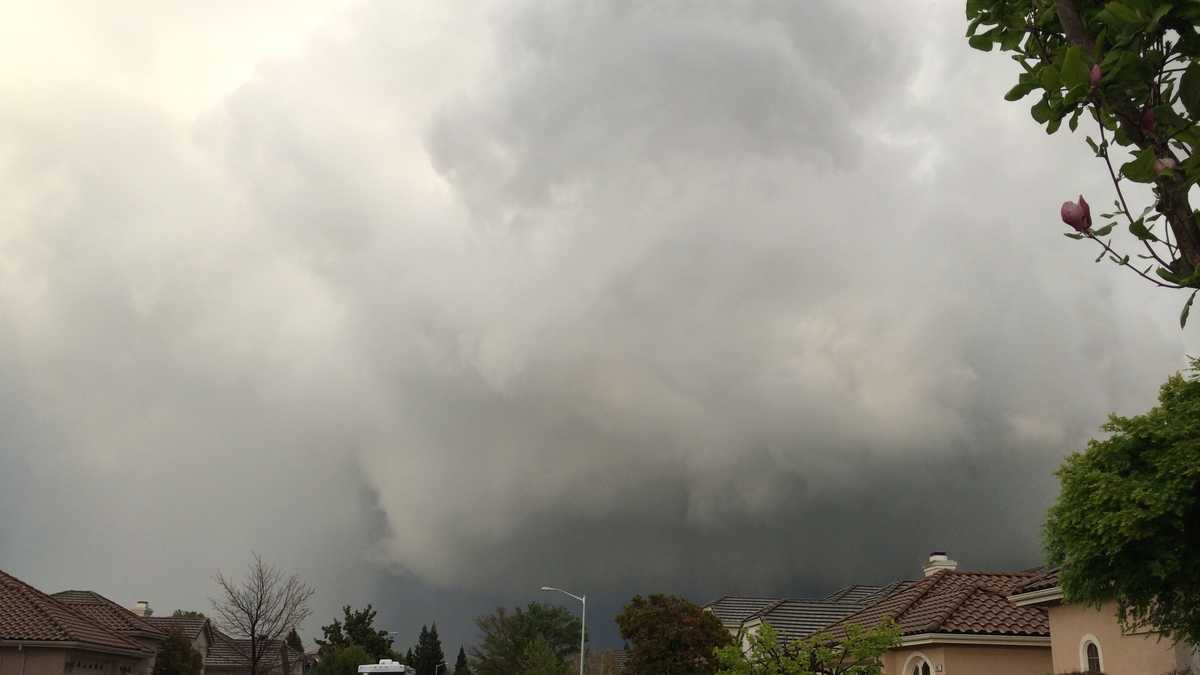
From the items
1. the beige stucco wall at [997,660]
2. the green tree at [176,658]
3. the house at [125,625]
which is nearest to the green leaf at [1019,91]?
the beige stucco wall at [997,660]

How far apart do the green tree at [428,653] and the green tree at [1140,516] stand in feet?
380

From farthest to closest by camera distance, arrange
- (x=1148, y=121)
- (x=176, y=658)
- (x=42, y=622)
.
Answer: (x=176, y=658) < (x=42, y=622) < (x=1148, y=121)

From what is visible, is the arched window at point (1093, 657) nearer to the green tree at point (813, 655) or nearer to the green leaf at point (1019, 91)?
the green tree at point (813, 655)

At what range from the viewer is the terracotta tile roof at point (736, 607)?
214 feet

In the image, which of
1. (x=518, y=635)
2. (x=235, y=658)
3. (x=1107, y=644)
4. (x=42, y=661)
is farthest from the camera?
(x=518, y=635)

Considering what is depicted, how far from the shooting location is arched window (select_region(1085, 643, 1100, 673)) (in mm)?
23694

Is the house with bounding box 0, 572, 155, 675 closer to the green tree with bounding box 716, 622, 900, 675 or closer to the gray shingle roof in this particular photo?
the gray shingle roof

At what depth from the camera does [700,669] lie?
40750 millimetres

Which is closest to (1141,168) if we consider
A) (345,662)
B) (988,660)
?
(988,660)

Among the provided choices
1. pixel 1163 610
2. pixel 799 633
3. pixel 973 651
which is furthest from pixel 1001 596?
pixel 1163 610

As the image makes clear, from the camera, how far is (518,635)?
359ft

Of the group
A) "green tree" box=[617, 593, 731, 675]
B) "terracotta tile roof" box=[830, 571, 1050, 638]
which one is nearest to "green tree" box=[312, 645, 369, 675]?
"green tree" box=[617, 593, 731, 675]

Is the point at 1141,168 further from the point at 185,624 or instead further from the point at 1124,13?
the point at 185,624

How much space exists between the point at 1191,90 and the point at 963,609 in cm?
3050
